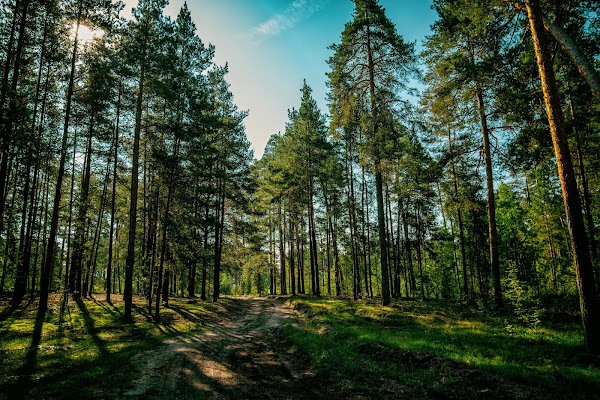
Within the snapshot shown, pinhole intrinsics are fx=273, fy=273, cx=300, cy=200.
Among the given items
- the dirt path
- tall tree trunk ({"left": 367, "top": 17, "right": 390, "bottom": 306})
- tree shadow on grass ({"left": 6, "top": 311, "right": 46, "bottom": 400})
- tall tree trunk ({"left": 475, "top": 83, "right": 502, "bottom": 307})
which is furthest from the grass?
tall tree trunk ({"left": 475, "top": 83, "right": 502, "bottom": 307})

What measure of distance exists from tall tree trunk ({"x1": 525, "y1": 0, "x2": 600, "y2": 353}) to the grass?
38.4 ft

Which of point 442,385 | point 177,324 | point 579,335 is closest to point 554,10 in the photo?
point 579,335

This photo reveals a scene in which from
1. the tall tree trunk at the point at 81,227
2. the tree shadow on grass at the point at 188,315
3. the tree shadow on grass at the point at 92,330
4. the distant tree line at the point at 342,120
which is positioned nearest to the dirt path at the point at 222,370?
the tree shadow on grass at the point at 92,330

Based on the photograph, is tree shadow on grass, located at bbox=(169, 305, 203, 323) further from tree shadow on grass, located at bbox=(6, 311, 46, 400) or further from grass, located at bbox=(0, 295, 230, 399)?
tree shadow on grass, located at bbox=(6, 311, 46, 400)

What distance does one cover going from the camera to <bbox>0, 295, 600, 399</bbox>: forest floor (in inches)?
243

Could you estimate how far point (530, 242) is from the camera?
92.6 ft

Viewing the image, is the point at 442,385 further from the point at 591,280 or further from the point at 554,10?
the point at 554,10

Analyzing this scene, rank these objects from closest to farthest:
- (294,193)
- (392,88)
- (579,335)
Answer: (579,335) < (392,88) < (294,193)

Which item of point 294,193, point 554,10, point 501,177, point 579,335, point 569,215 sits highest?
point 554,10

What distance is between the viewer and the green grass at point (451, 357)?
19.1 feet

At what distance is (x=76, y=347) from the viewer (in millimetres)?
9852

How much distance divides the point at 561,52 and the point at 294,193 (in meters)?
21.5

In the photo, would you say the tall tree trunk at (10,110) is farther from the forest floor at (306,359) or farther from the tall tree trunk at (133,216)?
the forest floor at (306,359)

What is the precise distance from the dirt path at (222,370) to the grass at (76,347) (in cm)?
69
